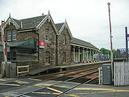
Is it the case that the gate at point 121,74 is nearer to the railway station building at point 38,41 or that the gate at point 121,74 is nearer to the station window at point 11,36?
the railway station building at point 38,41

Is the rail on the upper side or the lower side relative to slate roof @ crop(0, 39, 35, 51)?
lower

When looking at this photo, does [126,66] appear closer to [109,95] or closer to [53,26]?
[109,95]

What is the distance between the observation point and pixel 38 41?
37.7 meters

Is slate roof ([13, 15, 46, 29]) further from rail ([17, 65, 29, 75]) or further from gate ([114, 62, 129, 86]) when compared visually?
gate ([114, 62, 129, 86])

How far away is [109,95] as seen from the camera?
15039 mm

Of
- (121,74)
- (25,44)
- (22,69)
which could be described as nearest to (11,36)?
(25,44)

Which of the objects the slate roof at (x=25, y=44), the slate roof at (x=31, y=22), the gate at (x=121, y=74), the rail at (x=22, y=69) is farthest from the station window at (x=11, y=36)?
the gate at (x=121, y=74)

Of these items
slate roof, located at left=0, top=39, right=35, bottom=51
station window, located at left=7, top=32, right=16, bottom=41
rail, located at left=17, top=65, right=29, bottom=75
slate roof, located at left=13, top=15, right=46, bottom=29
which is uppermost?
slate roof, located at left=13, top=15, right=46, bottom=29

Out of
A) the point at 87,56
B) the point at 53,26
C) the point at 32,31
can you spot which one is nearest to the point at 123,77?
the point at 32,31

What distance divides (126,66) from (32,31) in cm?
2117

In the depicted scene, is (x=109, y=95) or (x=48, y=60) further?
(x=48, y=60)

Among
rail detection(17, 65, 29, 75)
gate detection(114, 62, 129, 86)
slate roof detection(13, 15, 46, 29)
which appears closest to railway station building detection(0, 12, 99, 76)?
slate roof detection(13, 15, 46, 29)

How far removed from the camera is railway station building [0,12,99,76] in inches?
1345

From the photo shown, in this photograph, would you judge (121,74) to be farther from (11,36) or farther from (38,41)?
(11,36)
